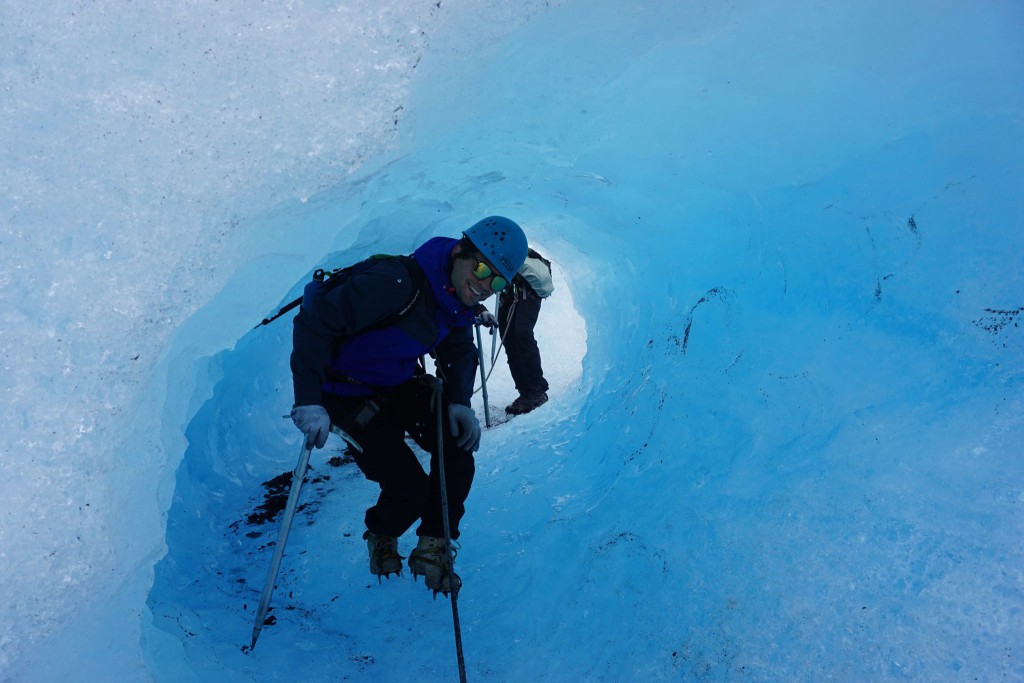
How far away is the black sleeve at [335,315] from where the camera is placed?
2.37 metres

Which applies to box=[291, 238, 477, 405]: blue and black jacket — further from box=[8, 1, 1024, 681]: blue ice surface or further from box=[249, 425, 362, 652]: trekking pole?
box=[8, 1, 1024, 681]: blue ice surface

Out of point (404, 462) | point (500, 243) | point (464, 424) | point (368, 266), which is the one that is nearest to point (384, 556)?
point (404, 462)

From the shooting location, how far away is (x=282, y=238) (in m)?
3.36

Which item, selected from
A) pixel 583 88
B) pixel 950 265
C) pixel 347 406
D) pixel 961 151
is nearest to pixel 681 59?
pixel 583 88

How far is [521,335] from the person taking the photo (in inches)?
235

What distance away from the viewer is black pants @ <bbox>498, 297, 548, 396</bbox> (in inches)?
232

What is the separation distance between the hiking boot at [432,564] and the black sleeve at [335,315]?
0.81 metres

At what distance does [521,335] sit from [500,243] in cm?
346

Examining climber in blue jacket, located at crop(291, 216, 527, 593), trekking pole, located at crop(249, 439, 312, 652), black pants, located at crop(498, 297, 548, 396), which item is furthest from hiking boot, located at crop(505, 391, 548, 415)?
trekking pole, located at crop(249, 439, 312, 652)

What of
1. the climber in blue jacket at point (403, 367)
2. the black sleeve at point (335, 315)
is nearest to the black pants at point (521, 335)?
the climber in blue jacket at point (403, 367)

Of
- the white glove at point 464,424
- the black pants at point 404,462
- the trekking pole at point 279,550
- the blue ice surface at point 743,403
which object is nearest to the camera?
the trekking pole at point 279,550

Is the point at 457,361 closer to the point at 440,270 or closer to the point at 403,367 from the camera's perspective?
the point at 403,367

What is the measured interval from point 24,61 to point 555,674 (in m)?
3.16

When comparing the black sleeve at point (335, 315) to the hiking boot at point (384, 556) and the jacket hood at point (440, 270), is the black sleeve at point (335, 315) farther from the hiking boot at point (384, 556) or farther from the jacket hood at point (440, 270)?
the hiking boot at point (384, 556)
